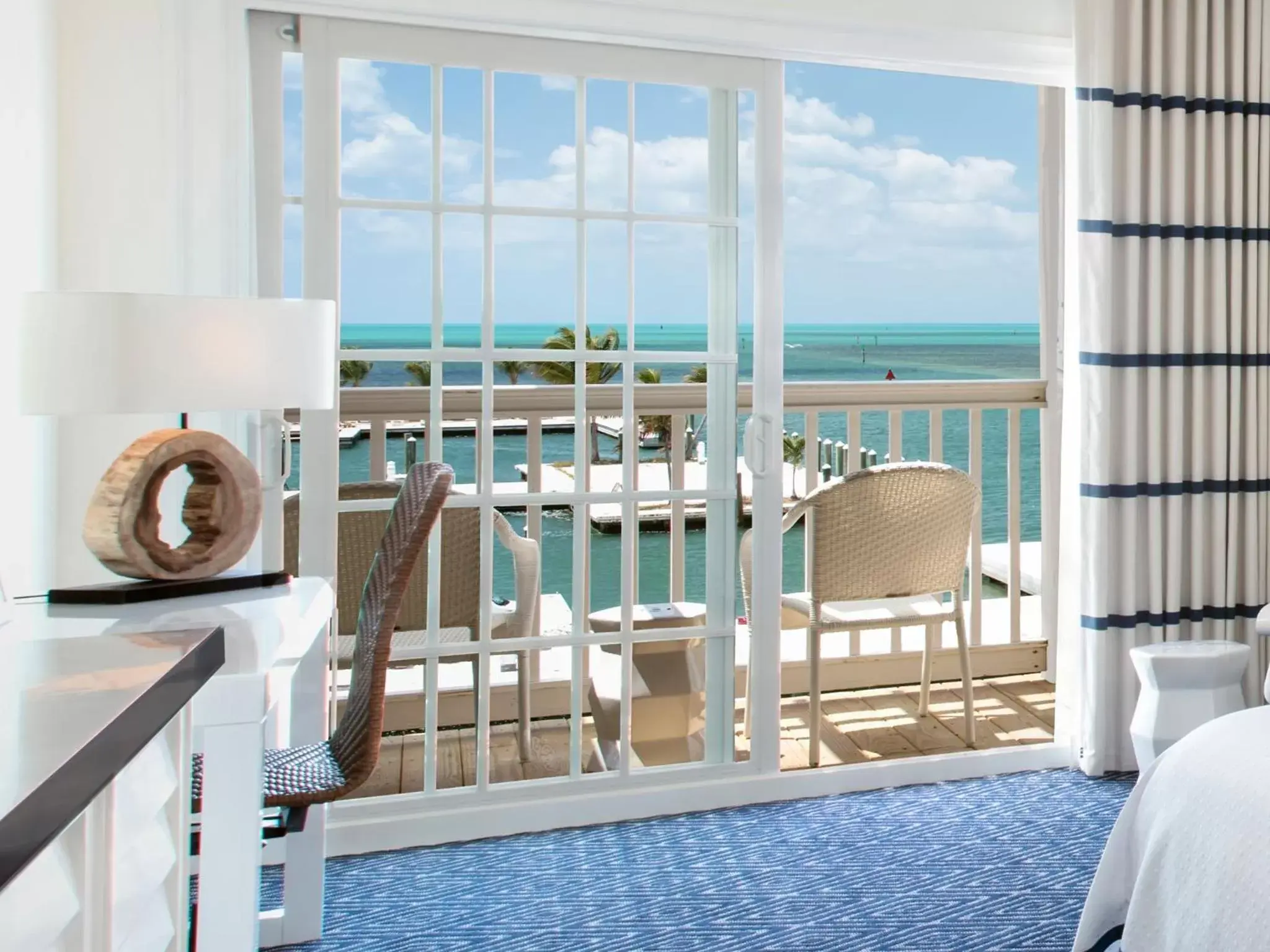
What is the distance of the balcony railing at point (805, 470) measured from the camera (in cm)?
292

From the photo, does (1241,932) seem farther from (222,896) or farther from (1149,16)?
(1149,16)

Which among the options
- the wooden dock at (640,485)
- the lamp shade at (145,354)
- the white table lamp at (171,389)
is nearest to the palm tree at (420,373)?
the wooden dock at (640,485)

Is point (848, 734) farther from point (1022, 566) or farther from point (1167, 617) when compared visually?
point (1022, 566)

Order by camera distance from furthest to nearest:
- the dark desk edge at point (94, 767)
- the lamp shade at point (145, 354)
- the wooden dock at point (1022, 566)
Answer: the wooden dock at point (1022, 566)
the lamp shade at point (145, 354)
the dark desk edge at point (94, 767)

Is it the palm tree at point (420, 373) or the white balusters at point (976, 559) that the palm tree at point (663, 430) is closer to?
the palm tree at point (420, 373)

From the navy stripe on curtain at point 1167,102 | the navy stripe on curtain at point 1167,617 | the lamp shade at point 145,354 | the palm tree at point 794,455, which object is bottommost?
the navy stripe on curtain at point 1167,617

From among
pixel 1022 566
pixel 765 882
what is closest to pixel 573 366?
pixel 765 882

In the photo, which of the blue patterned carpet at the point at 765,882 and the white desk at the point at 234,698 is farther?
the blue patterned carpet at the point at 765,882

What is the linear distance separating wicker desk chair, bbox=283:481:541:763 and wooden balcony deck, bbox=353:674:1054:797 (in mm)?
370

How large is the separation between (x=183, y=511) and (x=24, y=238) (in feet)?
2.10

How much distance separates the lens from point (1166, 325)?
304 cm

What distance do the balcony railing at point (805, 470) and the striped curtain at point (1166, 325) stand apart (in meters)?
0.73

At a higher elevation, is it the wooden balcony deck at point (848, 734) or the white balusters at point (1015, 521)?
the white balusters at point (1015, 521)

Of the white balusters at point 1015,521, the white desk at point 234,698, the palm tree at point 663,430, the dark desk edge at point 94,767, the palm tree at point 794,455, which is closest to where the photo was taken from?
the dark desk edge at point 94,767
